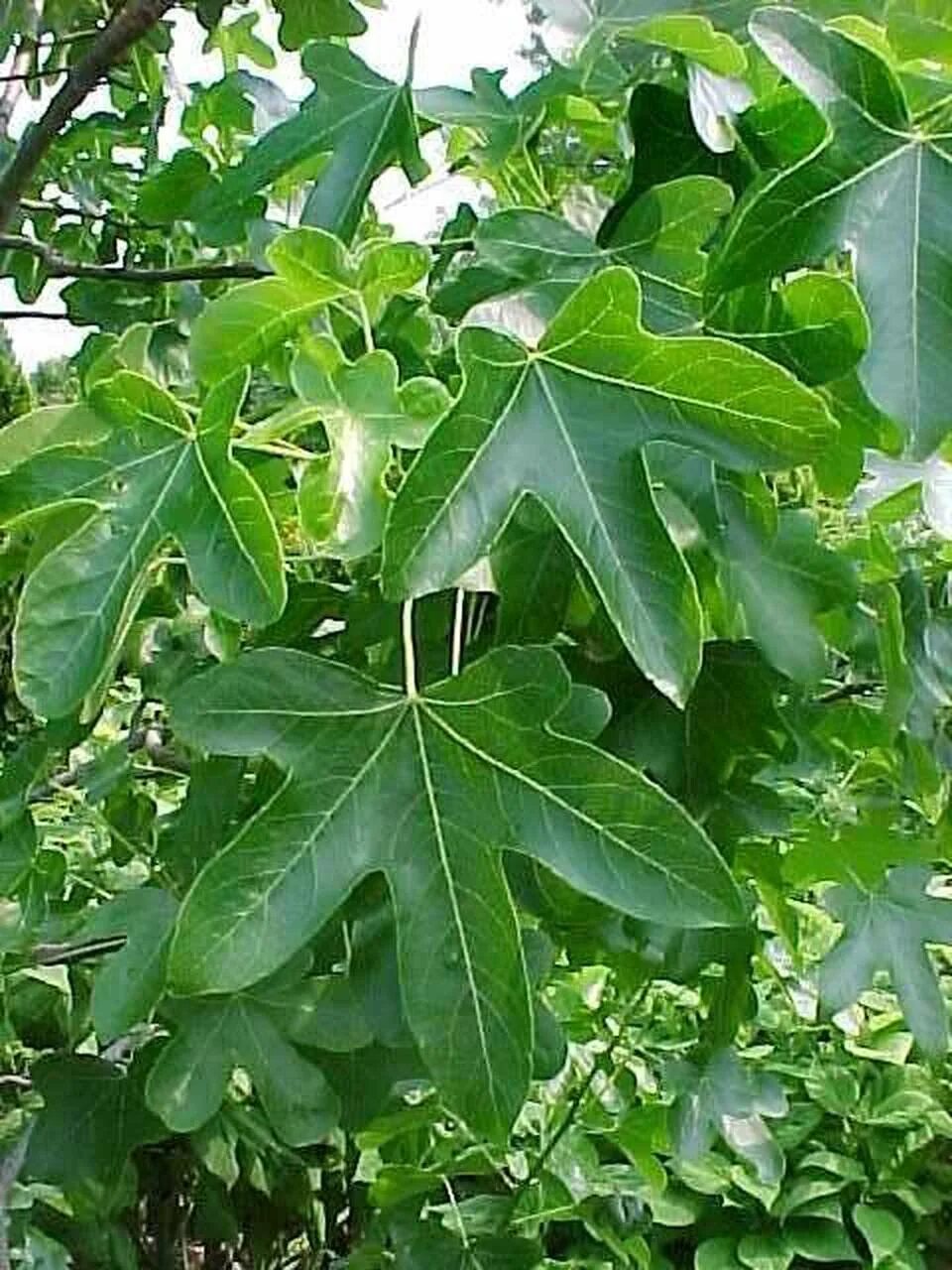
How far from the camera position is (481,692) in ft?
2.13

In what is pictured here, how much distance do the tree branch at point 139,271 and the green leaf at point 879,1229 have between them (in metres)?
1.61

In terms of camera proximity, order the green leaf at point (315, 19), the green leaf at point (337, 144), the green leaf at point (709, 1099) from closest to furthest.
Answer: the green leaf at point (337, 144)
the green leaf at point (709, 1099)
the green leaf at point (315, 19)

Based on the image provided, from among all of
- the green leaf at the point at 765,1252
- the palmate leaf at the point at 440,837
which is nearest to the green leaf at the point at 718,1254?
the green leaf at the point at 765,1252

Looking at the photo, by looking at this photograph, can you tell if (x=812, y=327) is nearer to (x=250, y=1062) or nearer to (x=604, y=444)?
(x=604, y=444)

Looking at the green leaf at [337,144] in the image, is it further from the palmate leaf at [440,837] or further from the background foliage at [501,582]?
the palmate leaf at [440,837]

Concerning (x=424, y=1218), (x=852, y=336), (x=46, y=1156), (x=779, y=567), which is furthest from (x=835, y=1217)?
(x=852, y=336)

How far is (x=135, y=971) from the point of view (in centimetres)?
80

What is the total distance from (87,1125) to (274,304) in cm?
54

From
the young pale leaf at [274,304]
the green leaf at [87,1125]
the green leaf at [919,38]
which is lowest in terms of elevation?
the green leaf at [87,1125]

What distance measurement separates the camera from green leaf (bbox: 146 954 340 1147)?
2.71 ft

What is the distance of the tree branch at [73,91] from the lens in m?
0.93

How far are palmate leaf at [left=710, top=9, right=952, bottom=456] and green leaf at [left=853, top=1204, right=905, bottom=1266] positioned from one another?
6.11 feet

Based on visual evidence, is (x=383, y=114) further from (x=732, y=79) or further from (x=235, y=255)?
(x=235, y=255)

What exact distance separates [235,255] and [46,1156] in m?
0.62
